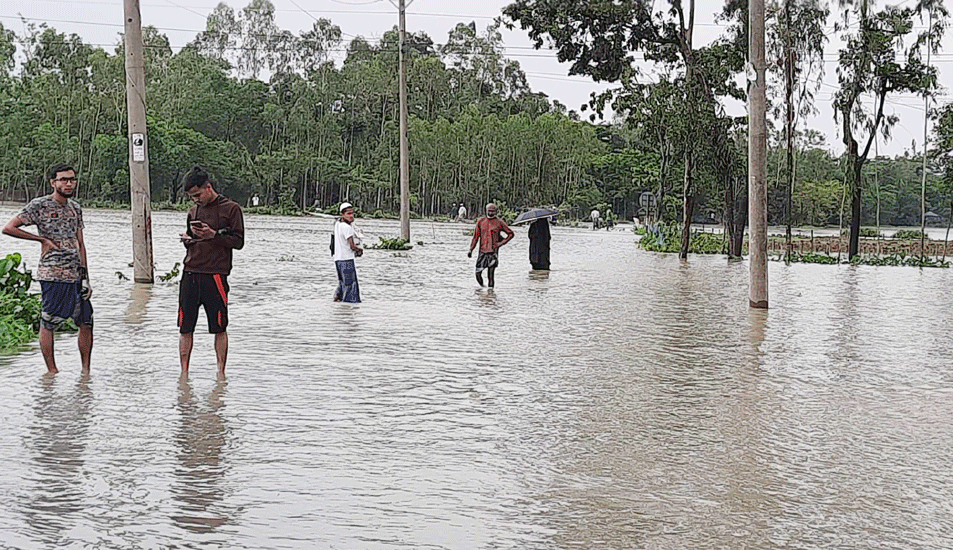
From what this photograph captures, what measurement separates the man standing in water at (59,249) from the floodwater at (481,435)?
655mm

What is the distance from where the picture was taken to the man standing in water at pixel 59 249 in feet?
30.6

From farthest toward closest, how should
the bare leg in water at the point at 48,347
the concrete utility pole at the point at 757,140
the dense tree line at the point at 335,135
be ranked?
the dense tree line at the point at 335,135, the concrete utility pole at the point at 757,140, the bare leg in water at the point at 48,347

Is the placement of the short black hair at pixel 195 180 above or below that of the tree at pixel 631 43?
below

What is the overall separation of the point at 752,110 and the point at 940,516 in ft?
40.4

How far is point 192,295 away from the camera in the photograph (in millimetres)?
9547

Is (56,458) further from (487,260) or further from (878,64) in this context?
(878,64)

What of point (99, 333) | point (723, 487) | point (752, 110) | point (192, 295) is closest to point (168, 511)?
point (723, 487)

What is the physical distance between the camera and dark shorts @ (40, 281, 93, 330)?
30.9 ft

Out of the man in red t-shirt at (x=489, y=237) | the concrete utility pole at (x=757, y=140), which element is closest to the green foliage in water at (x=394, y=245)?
the man in red t-shirt at (x=489, y=237)

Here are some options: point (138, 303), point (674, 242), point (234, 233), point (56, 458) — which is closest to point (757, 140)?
point (138, 303)

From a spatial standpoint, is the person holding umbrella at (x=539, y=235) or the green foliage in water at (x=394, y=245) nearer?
the person holding umbrella at (x=539, y=235)

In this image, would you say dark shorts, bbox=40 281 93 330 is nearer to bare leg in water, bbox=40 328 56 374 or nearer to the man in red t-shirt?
bare leg in water, bbox=40 328 56 374

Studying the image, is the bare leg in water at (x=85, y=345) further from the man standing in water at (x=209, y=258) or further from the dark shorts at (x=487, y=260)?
the dark shorts at (x=487, y=260)

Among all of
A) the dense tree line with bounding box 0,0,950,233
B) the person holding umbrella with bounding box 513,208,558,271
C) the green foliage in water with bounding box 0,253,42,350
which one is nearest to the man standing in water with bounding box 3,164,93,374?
the green foliage in water with bounding box 0,253,42,350
